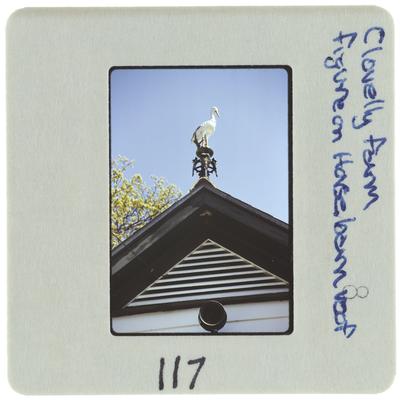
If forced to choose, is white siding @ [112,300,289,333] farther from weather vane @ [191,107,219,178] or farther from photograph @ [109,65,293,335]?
weather vane @ [191,107,219,178]

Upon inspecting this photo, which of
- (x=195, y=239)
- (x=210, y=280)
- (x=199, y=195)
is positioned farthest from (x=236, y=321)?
(x=199, y=195)

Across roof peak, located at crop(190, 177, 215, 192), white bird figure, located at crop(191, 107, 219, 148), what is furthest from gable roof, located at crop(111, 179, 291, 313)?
white bird figure, located at crop(191, 107, 219, 148)

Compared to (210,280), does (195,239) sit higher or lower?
higher

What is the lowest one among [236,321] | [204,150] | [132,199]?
[236,321]

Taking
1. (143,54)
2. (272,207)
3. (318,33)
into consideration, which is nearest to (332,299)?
(272,207)

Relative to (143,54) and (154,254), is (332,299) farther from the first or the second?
(143,54)

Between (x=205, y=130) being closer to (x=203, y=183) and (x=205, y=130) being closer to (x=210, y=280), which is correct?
(x=203, y=183)

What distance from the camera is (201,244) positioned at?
1.71 metres

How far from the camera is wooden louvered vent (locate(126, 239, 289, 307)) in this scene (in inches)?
66.8

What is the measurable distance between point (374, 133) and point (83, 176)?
745 millimetres

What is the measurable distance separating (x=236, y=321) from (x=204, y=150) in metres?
0.44

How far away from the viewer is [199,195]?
5.53ft

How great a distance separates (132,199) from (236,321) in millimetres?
406

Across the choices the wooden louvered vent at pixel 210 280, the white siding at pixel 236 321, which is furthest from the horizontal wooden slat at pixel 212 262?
the white siding at pixel 236 321
